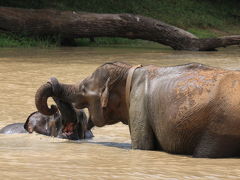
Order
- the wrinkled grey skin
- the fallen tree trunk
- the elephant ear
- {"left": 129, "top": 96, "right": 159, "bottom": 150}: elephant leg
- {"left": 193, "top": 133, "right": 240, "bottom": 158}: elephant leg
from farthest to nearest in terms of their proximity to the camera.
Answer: the fallen tree trunk
the wrinkled grey skin
the elephant ear
{"left": 129, "top": 96, "right": 159, "bottom": 150}: elephant leg
{"left": 193, "top": 133, "right": 240, "bottom": 158}: elephant leg

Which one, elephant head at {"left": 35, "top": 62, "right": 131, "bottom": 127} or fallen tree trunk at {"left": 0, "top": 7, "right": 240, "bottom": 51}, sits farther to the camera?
fallen tree trunk at {"left": 0, "top": 7, "right": 240, "bottom": 51}

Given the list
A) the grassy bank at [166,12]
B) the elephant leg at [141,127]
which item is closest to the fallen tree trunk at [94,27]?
the grassy bank at [166,12]

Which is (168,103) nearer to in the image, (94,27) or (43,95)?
(43,95)

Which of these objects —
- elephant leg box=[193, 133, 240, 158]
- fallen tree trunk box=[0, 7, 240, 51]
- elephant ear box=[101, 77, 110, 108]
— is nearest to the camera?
elephant leg box=[193, 133, 240, 158]

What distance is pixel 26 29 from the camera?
20938 millimetres

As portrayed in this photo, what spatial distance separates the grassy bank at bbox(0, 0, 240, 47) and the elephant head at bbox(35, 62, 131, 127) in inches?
522

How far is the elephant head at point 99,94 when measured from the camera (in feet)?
22.7

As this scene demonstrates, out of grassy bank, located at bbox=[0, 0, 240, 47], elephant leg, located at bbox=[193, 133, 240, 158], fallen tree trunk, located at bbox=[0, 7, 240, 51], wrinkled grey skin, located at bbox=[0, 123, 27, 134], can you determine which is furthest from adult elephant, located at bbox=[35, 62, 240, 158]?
fallen tree trunk, located at bbox=[0, 7, 240, 51]

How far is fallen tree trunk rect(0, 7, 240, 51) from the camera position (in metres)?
20.9

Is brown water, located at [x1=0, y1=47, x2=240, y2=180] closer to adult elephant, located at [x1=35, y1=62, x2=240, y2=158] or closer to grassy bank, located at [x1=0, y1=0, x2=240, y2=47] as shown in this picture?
adult elephant, located at [x1=35, y1=62, x2=240, y2=158]

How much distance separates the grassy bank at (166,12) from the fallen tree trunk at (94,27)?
0.37m

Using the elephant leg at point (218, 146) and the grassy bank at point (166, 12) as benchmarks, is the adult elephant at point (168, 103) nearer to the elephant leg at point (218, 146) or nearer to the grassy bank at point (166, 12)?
the elephant leg at point (218, 146)

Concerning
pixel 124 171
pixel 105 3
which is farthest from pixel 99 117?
pixel 105 3

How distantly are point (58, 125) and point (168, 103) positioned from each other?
238cm
